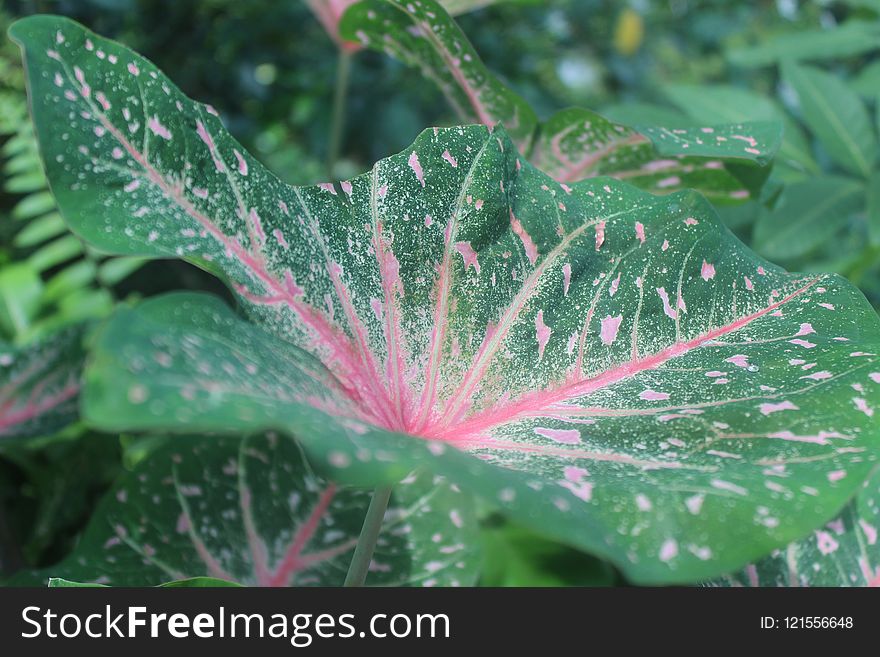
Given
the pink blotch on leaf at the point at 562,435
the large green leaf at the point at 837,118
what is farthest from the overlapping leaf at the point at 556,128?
the large green leaf at the point at 837,118

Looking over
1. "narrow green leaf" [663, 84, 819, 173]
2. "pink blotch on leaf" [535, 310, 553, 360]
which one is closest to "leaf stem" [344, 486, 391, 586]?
"pink blotch on leaf" [535, 310, 553, 360]

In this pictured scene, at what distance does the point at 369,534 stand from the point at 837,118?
1121 mm

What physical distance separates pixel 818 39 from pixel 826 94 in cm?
23

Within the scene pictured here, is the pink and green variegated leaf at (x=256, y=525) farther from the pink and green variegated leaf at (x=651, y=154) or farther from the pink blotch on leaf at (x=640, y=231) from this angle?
the pink and green variegated leaf at (x=651, y=154)

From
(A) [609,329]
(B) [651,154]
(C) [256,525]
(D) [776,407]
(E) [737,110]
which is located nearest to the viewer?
(D) [776,407]

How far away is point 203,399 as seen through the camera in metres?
0.37

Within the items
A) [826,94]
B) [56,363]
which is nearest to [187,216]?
[56,363]

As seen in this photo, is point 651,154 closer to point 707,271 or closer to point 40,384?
point 707,271

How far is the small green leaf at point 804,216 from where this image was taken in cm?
119

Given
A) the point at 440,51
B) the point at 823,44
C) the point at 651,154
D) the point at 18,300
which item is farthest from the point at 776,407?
the point at 823,44

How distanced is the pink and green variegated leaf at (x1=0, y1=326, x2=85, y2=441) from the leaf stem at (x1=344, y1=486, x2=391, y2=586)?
27 centimetres

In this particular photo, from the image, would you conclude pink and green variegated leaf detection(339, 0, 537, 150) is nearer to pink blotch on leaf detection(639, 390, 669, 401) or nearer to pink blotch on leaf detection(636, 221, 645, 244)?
pink blotch on leaf detection(636, 221, 645, 244)

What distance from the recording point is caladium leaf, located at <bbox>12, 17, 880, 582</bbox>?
0.43 m

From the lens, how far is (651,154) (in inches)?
35.6
